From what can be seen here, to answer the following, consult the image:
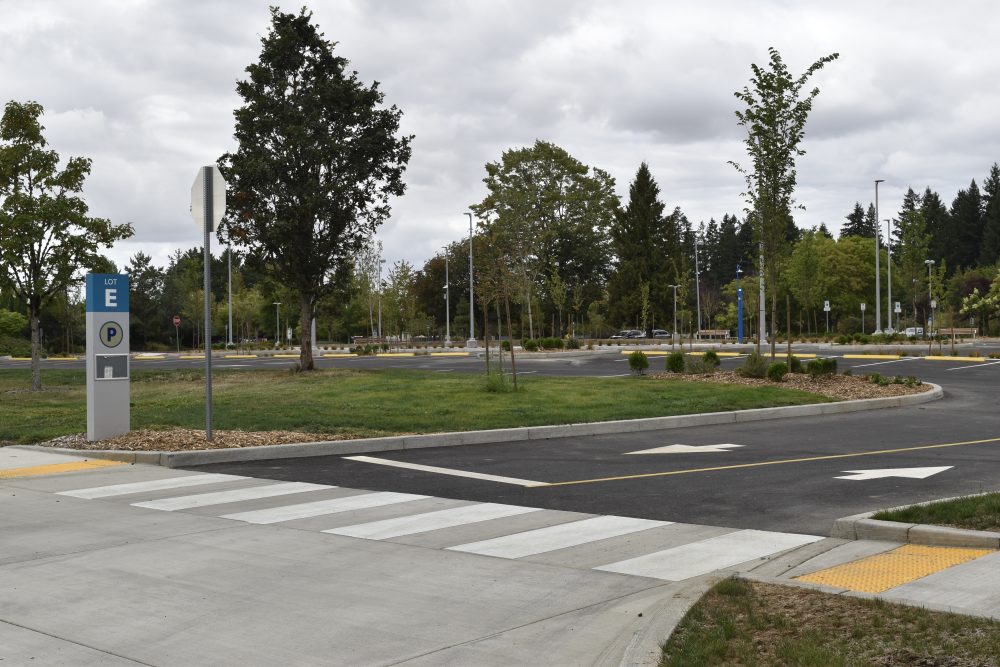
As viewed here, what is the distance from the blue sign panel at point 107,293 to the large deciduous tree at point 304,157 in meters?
14.4

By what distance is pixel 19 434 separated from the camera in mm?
14617

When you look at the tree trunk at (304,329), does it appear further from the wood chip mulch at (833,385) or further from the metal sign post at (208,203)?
the metal sign post at (208,203)

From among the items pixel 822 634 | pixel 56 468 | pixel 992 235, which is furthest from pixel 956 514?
pixel 992 235

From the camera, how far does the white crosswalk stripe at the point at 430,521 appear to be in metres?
8.10

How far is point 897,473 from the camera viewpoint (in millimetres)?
10914

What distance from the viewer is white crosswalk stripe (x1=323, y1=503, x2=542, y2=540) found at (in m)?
8.10

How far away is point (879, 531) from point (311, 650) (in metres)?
4.39

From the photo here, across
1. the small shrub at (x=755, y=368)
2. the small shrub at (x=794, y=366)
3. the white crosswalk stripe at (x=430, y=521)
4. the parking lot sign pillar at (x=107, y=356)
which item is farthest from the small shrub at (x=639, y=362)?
the white crosswalk stripe at (x=430, y=521)

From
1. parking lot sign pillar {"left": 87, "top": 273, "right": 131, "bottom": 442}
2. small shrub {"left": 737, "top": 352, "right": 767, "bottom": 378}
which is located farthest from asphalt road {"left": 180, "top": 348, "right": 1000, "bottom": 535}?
small shrub {"left": 737, "top": 352, "right": 767, "bottom": 378}

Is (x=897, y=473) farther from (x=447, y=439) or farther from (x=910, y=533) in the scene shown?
(x=447, y=439)

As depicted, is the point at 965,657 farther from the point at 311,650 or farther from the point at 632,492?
the point at 632,492

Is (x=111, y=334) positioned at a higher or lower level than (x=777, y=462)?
higher

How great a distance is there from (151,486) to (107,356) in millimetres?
3701

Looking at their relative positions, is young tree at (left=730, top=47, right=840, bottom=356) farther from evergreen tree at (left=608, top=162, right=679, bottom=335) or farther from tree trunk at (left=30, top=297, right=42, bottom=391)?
evergreen tree at (left=608, top=162, right=679, bottom=335)
